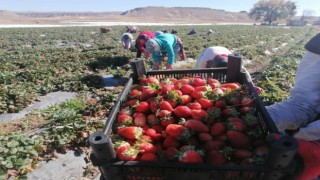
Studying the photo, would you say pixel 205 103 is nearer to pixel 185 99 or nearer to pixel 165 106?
pixel 185 99

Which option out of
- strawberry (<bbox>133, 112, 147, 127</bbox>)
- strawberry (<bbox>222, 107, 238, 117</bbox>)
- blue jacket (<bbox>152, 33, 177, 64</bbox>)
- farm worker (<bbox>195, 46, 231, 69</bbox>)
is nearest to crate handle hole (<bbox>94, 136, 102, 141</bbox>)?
strawberry (<bbox>133, 112, 147, 127</bbox>)

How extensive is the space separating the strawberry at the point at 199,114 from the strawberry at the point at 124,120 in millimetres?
496

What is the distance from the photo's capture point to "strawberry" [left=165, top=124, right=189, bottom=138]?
1969mm

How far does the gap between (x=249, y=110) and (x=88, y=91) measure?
214 inches

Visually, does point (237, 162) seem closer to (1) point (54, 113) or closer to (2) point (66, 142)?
(2) point (66, 142)

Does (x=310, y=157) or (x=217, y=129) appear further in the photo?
(x=217, y=129)

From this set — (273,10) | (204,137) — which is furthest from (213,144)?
(273,10)

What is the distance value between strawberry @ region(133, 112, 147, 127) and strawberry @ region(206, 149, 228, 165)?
2.09ft

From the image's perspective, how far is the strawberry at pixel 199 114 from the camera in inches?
85.3

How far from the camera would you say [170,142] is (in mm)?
1968

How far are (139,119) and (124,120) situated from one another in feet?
0.48

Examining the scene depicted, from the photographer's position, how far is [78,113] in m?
5.50

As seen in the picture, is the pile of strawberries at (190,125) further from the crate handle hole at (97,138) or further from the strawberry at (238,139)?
the crate handle hole at (97,138)

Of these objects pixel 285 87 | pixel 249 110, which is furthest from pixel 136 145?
pixel 285 87
